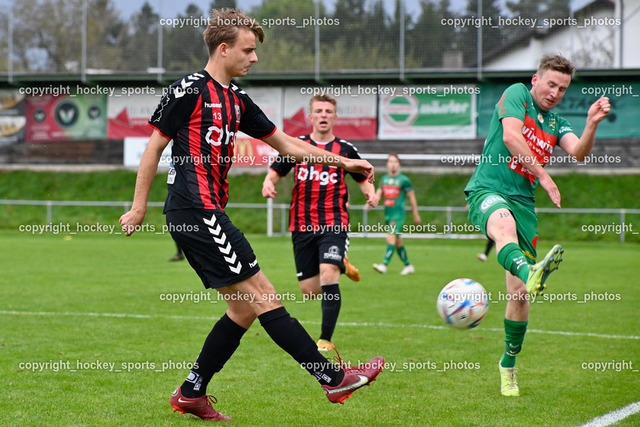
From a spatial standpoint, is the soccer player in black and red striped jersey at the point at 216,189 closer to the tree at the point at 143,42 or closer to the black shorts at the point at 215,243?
the black shorts at the point at 215,243

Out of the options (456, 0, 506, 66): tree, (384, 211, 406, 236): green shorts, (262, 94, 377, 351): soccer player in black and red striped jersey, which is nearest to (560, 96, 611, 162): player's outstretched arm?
(262, 94, 377, 351): soccer player in black and red striped jersey

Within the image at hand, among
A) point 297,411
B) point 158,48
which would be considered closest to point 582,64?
point 158,48

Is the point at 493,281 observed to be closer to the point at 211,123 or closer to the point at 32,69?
the point at 211,123

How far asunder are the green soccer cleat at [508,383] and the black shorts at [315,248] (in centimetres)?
211

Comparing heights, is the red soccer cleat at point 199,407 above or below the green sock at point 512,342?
below

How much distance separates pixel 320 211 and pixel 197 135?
319cm

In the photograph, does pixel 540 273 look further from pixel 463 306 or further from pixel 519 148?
pixel 519 148

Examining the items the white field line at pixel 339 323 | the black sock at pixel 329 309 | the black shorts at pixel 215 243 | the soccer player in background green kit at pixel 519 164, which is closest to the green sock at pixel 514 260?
the soccer player in background green kit at pixel 519 164

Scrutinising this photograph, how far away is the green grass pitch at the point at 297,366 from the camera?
14.9ft

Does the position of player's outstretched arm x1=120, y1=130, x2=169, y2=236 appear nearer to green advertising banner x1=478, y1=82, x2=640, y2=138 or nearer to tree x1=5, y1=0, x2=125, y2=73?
green advertising banner x1=478, y1=82, x2=640, y2=138

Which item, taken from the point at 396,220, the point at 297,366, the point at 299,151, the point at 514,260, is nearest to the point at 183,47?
the point at 396,220

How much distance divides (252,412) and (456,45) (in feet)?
79.0

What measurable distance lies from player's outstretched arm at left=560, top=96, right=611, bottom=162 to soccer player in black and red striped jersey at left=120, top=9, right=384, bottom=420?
7.16ft

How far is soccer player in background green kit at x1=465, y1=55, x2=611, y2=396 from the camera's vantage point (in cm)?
484
